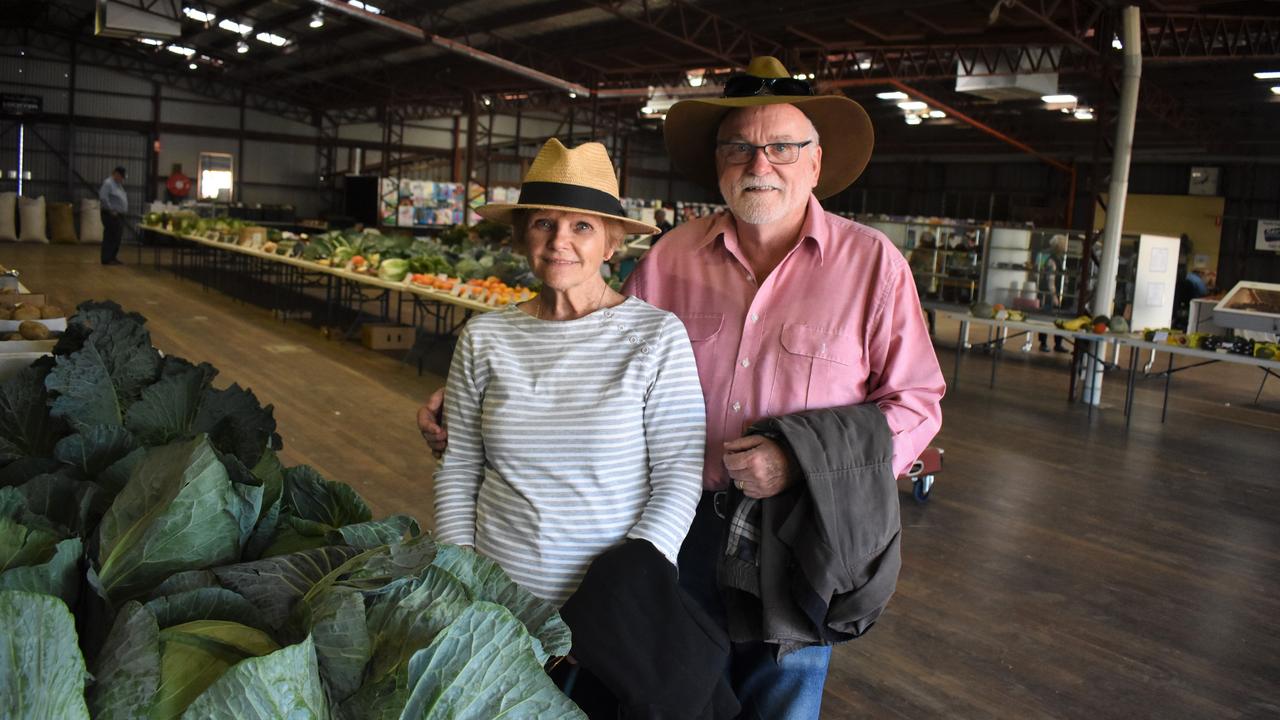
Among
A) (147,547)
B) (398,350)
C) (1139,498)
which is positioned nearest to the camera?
(147,547)

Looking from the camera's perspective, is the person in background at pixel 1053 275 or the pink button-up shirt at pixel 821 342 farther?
the person in background at pixel 1053 275

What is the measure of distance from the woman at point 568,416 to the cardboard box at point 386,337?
23.7 ft

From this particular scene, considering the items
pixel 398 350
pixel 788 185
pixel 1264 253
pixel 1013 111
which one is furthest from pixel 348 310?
pixel 1264 253

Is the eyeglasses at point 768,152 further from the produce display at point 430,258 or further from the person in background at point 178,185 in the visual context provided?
the person in background at point 178,185

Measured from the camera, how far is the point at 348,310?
11500 millimetres

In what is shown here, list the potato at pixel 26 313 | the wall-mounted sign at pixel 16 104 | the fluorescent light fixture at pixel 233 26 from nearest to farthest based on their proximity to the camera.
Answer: the potato at pixel 26 313, the fluorescent light fixture at pixel 233 26, the wall-mounted sign at pixel 16 104

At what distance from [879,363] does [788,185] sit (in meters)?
0.34

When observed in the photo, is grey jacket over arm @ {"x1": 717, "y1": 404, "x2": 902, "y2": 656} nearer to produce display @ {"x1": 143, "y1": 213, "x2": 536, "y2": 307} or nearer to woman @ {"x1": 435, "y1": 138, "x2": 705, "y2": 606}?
woman @ {"x1": 435, "y1": 138, "x2": 705, "y2": 606}

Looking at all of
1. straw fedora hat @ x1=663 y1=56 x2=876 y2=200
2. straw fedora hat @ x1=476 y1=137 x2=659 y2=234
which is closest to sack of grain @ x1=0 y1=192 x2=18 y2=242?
straw fedora hat @ x1=663 y1=56 x2=876 y2=200

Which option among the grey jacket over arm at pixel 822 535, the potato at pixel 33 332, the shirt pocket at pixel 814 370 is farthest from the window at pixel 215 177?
the grey jacket over arm at pixel 822 535

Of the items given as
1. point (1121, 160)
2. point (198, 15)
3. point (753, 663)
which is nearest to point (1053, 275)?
point (1121, 160)

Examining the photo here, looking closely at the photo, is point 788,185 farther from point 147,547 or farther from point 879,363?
point 147,547

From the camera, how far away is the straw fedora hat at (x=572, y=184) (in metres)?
1.58

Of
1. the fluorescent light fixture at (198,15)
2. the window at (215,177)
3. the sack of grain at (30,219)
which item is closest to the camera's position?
the fluorescent light fixture at (198,15)
